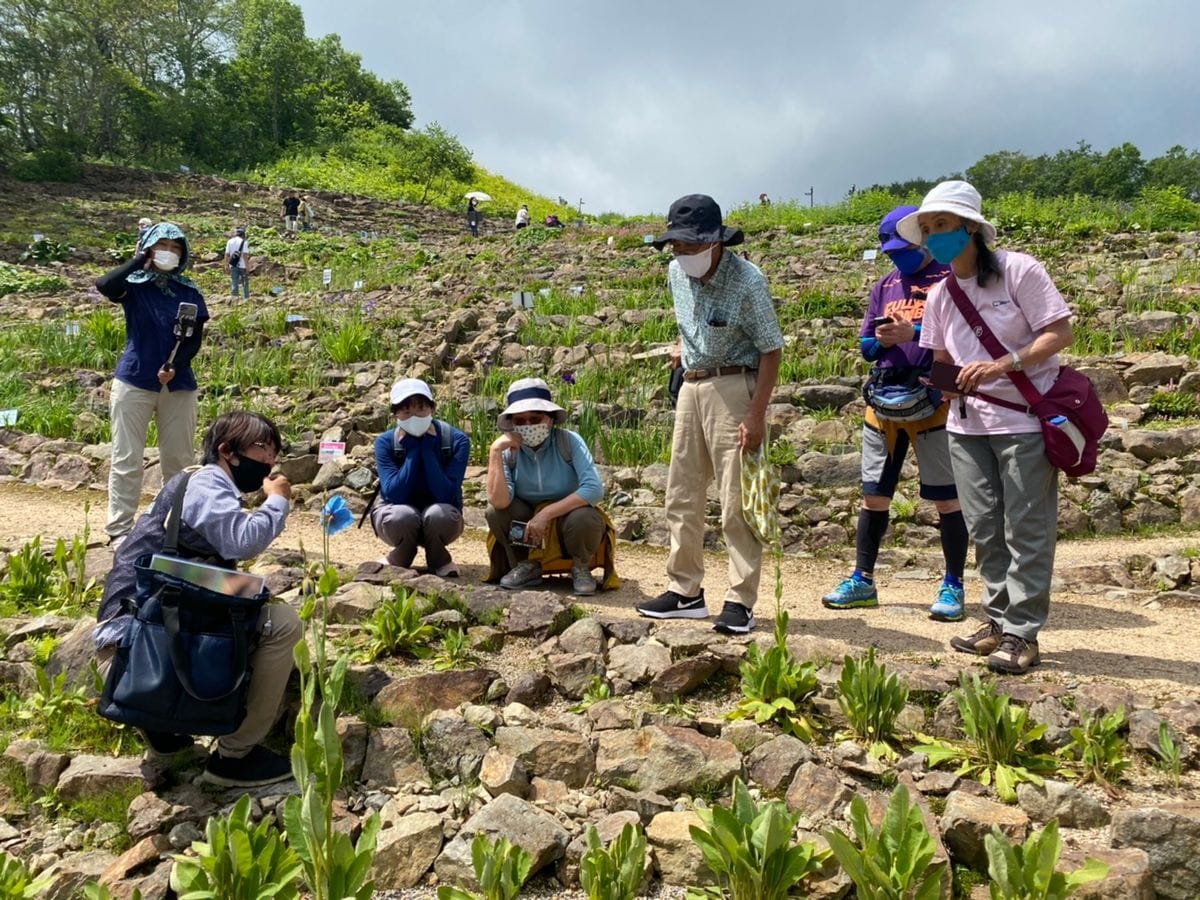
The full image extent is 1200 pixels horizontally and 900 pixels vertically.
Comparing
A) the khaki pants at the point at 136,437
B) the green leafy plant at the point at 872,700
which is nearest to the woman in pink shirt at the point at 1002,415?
the green leafy plant at the point at 872,700

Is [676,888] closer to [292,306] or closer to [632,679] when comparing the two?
[632,679]

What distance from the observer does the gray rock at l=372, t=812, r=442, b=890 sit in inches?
102

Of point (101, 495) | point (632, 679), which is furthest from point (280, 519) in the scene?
point (101, 495)

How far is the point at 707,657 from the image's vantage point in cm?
348

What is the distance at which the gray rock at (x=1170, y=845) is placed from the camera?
7.55 ft

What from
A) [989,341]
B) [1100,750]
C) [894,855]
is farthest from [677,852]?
[989,341]

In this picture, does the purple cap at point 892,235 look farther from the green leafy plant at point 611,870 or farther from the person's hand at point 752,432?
the green leafy plant at point 611,870

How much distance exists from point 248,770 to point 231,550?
0.75 m

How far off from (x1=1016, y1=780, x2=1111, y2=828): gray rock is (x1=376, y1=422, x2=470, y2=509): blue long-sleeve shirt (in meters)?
3.23

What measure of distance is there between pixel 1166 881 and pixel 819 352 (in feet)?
24.2

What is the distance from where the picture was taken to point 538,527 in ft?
15.2

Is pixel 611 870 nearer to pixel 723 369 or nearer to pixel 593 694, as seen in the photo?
pixel 593 694

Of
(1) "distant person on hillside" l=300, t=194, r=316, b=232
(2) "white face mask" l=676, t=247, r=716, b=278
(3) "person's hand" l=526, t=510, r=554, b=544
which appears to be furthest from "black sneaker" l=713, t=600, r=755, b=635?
(1) "distant person on hillside" l=300, t=194, r=316, b=232

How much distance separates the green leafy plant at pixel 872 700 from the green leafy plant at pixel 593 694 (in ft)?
2.89
